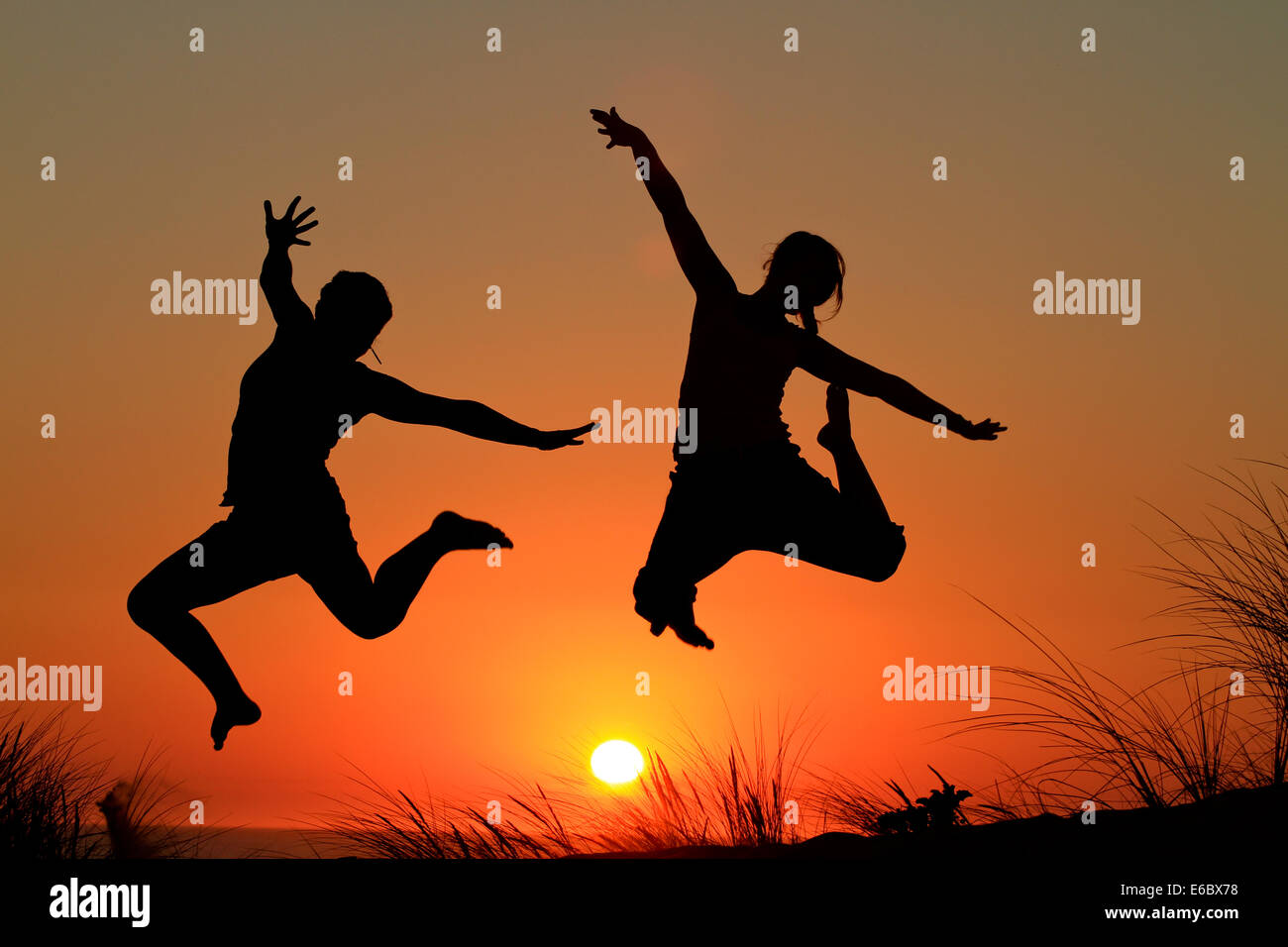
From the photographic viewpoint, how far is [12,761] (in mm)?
6816

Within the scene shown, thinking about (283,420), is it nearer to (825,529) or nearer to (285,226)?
(285,226)

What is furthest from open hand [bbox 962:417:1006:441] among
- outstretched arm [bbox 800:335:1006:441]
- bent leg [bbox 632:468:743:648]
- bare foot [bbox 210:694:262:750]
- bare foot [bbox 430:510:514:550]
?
bare foot [bbox 210:694:262:750]

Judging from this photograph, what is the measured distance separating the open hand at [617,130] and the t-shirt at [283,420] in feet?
Result: 5.42

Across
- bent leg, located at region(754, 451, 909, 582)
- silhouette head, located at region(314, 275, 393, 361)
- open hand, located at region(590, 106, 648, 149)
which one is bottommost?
bent leg, located at region(754, 451, 909, 582)

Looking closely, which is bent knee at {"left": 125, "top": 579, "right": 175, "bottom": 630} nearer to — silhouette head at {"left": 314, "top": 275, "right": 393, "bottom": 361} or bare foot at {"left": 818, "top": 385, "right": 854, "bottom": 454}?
silhouette head at {"left": 314, "top": 275, "right": 393, "bottom": 361}

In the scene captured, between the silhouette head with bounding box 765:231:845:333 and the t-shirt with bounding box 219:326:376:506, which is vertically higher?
the silhouette head with bounding box 765:231:845:333

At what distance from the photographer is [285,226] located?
5805mm

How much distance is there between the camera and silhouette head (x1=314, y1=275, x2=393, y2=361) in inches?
226

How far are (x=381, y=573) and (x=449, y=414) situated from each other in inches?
34.3

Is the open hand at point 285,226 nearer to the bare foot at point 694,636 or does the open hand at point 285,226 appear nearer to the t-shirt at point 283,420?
the t-shirt at point 283,420
